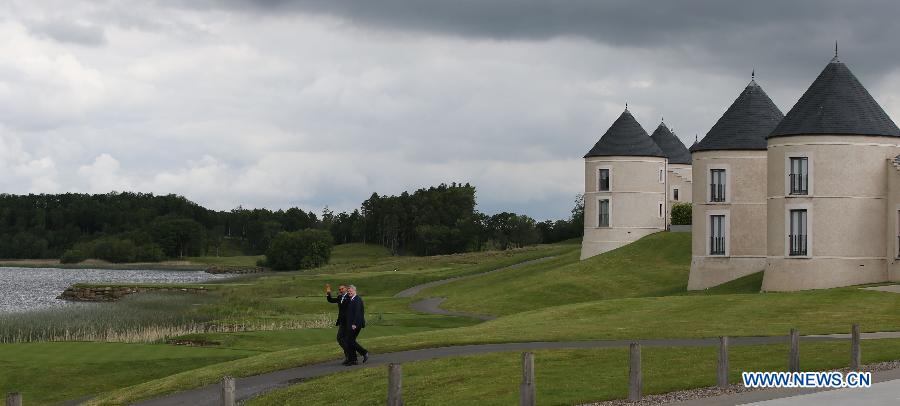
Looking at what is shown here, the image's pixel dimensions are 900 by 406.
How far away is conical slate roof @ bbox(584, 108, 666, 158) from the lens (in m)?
86.1

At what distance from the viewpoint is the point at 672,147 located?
3962 inches

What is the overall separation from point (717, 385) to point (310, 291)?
68116mm

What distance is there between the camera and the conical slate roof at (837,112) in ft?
179

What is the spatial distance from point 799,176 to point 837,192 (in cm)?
185

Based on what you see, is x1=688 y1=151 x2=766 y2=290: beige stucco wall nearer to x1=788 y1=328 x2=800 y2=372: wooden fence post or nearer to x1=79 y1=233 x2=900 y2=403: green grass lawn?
x1=79 y1=233 x2=900 y2=403: green grass lawn

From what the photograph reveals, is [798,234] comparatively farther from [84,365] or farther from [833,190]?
[84,365]

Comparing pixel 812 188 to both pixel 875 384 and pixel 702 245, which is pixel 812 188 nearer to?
pixel 702 245

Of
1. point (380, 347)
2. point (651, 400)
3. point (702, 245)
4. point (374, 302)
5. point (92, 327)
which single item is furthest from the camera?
point (374, 302)

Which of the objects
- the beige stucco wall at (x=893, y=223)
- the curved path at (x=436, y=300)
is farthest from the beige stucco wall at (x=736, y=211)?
the curved path at (x=436, y=300)

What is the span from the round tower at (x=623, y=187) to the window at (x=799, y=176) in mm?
30581

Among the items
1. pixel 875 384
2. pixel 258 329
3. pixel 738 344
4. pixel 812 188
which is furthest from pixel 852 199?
pixel 875 384

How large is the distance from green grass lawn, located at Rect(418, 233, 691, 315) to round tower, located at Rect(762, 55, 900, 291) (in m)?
13.1

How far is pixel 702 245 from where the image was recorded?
66375 mm

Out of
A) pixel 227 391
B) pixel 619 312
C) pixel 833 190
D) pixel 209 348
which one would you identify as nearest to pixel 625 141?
pixel 833 190
